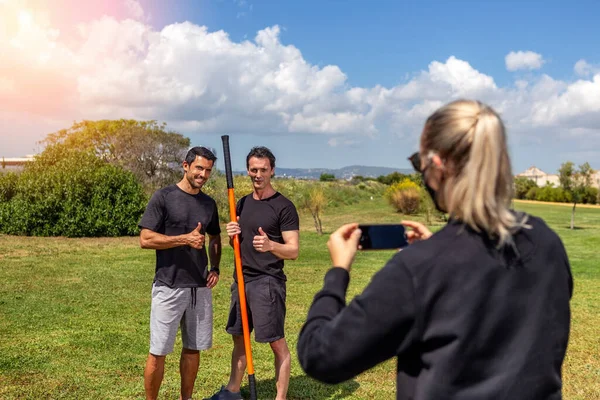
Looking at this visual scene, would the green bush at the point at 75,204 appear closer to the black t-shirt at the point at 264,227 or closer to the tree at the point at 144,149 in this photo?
the tree at the point at 144,149

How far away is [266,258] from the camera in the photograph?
17.4 feet

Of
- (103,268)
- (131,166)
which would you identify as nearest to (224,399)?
(103,268)

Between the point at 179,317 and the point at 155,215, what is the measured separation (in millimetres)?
896

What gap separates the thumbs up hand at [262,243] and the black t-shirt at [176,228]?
512mm

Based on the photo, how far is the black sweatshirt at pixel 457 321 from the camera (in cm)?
158

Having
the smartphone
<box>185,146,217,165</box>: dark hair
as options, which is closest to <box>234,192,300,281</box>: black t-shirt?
<box>185,146,217,165</box>: dark hair

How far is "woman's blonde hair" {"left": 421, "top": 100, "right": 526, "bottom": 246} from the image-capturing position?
1597 mm

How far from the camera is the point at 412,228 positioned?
2.06 meters

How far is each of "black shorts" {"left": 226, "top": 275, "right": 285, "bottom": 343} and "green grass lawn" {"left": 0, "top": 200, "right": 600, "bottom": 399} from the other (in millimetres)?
1079

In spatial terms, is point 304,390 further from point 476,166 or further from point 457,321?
point 476,166

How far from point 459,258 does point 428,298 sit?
14 cm

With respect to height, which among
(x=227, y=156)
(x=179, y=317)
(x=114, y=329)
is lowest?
(x=114, y=329)

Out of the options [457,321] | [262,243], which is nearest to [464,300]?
[457,321]

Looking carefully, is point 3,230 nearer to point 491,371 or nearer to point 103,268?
point 103,268
